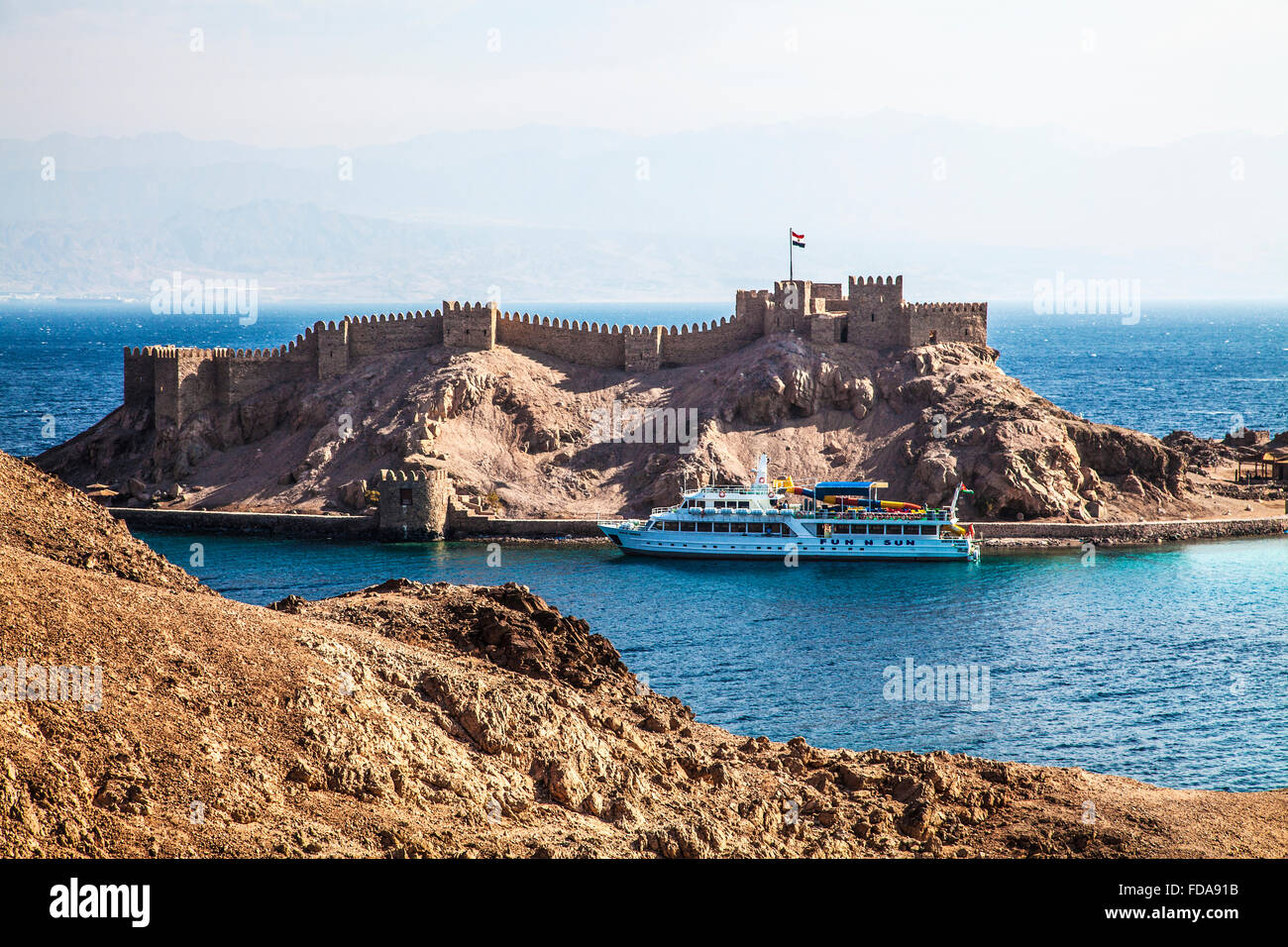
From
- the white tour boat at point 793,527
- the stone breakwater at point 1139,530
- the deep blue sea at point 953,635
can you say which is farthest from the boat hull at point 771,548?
the stone breakwater at point 1139,530

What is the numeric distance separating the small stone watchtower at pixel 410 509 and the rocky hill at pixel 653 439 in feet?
7.78

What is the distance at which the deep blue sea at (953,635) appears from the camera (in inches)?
1375

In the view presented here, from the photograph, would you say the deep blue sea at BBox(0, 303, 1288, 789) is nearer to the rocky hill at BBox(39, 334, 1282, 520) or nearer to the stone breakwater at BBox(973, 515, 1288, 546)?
the stone breakwater at BBox(973, 515, 1288, 546)

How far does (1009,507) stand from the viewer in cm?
6525

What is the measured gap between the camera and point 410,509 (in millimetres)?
65188

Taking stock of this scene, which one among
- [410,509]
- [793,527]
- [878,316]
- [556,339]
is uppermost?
[878,316]

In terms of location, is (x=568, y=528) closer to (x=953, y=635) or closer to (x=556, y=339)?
(x=556, y=339)

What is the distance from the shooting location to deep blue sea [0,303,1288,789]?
1375 inches

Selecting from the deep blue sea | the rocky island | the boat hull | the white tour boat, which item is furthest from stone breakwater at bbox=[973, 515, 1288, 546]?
the boat hull

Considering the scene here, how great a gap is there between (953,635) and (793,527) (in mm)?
17771

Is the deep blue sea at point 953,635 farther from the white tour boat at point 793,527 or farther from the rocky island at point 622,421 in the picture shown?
the rocky island at point 622,421

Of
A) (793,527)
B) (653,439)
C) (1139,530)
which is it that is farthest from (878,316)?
(1139,530)

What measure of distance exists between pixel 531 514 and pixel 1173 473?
31332 mm

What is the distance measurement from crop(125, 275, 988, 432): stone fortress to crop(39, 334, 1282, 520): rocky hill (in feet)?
3.16
